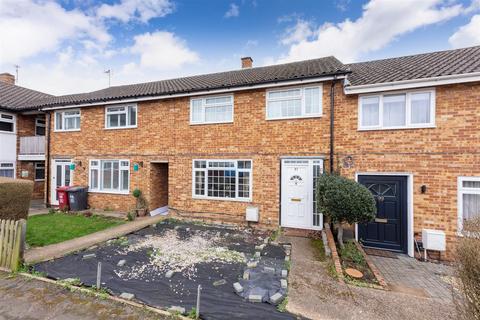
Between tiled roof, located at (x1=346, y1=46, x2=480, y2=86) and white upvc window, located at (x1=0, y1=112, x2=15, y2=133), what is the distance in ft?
57.5

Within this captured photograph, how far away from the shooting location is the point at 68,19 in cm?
939

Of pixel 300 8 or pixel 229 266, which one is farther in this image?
pixel 300 8

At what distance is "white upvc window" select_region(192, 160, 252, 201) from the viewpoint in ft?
26.9

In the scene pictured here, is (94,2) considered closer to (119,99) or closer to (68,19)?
(68,19)

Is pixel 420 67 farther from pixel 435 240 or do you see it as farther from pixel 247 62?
pixel 247 62

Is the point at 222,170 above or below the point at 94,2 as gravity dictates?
below

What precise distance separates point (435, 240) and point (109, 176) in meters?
12.5

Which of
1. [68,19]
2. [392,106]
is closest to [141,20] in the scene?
[68,19]

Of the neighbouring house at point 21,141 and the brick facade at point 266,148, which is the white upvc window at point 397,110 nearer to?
the brick facade at point 266,148

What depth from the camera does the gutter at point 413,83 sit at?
18.8 ft

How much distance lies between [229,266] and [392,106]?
6.65 m

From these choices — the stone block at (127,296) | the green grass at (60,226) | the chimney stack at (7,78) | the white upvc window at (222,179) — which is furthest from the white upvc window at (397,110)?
the chimney stack at (7,78)

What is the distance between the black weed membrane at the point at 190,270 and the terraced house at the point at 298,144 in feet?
7.22

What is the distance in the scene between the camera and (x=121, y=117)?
10.2 meters
